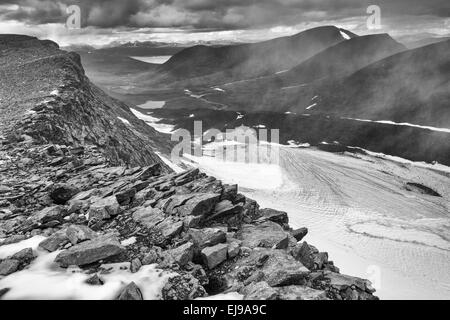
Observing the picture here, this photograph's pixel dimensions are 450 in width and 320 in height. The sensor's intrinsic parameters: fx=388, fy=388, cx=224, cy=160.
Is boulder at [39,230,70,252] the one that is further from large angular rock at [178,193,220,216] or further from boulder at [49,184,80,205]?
large angular rock at [178,193,220,216]

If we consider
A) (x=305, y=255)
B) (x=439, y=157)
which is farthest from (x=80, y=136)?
(x=439, y=157)

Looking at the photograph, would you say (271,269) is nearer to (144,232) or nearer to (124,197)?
(144,232)

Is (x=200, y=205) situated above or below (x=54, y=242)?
above

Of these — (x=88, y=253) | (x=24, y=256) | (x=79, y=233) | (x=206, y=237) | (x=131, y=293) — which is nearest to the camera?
(x=131, y=293)

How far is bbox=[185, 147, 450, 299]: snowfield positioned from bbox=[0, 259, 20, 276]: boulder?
30381 millimetres

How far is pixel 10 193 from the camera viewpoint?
19.8 metres

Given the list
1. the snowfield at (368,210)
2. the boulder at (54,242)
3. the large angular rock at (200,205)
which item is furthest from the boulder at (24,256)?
the snowfield at (368,210)

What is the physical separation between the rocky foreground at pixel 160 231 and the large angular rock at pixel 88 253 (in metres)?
0.04

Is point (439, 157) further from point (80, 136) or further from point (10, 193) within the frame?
point (10, 193)

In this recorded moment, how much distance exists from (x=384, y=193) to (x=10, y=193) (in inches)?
2539

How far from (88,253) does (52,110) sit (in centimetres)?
2419

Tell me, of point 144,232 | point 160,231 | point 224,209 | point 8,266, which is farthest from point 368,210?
point 8,266

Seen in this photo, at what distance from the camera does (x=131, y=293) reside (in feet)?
38.6

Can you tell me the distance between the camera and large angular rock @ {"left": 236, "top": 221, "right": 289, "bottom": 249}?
16.2m
